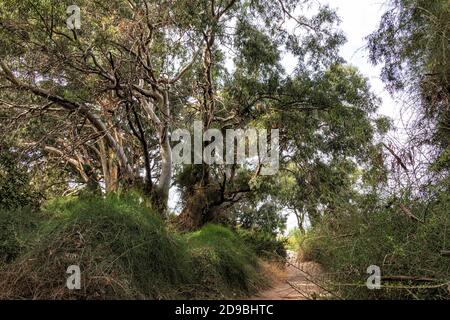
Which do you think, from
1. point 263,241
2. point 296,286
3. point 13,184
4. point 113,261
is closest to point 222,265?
point 296,286

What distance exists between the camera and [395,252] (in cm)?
484

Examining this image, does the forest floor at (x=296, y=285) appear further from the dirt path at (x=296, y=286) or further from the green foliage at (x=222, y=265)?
the green foliage at (x=222, y=265)

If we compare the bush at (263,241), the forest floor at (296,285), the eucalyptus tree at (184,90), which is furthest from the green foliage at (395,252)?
the bush at (263,241)

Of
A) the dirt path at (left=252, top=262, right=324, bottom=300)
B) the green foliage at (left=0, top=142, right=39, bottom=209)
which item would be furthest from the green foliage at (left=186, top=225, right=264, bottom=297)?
the green foliage at (left=0, top=142, right=39, bottom=209)

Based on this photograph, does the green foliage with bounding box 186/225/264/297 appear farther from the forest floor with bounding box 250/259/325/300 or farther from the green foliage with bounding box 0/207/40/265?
the green foliage with bounding box 0/207/40/265

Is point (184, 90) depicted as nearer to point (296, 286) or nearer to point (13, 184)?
point (13, 184)

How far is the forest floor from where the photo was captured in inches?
223

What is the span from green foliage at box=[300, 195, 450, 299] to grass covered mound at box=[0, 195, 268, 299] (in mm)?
2377

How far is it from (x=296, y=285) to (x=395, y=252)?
213 cm

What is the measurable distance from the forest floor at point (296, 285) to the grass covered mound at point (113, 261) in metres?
0.73

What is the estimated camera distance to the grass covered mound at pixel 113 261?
17.9 feet
